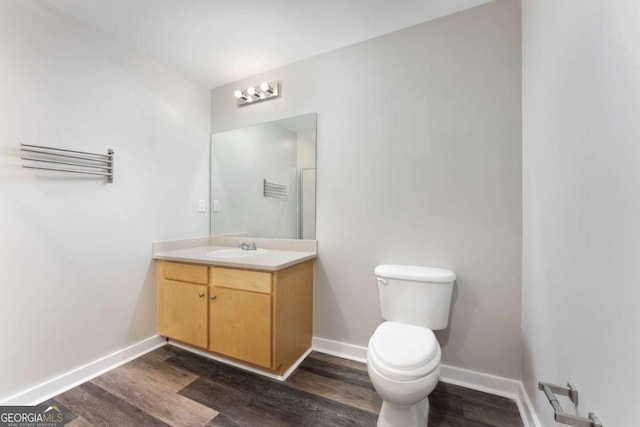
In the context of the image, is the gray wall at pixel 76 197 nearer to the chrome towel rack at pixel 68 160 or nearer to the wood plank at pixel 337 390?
the chrome towel rack at pixel 68 160

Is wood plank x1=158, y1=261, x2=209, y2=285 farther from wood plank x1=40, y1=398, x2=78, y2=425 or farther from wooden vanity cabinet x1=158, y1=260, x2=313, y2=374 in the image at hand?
wood plank x1=40, y1=398, x2=78, y2=425

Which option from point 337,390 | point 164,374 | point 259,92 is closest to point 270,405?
point 337,390

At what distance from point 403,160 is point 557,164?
2.81 ft

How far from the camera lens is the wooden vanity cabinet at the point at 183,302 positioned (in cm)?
186

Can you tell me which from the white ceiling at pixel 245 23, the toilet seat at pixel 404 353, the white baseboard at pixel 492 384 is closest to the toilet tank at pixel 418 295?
the toilet seat at pixel 404 353

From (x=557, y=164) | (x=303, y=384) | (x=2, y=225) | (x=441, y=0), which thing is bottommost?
(x=303, y=384)

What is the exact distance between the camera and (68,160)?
5.24 feet

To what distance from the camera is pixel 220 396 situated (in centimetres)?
154

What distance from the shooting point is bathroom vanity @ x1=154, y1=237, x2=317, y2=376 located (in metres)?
1.63

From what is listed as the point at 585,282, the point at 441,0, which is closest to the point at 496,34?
the point at 441,0

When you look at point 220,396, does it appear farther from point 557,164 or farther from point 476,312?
point 557,164

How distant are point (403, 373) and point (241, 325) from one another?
106cm

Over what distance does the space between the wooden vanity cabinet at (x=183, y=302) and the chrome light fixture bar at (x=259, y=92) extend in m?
1.50

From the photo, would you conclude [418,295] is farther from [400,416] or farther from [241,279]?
[241,279]
